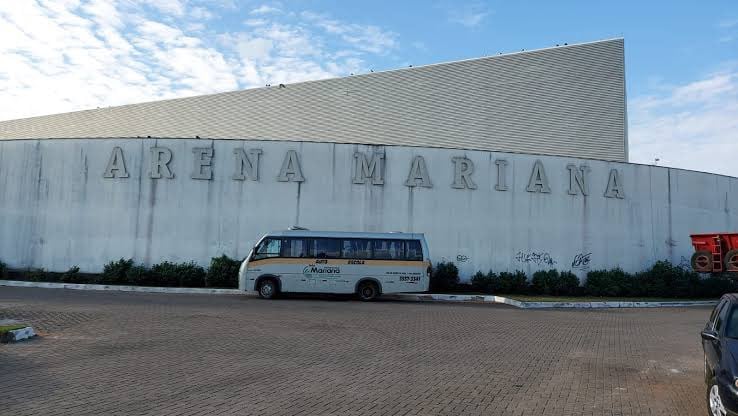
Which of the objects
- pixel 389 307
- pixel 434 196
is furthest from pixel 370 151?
pixel 389 307

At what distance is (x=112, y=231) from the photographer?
24750 millimetres

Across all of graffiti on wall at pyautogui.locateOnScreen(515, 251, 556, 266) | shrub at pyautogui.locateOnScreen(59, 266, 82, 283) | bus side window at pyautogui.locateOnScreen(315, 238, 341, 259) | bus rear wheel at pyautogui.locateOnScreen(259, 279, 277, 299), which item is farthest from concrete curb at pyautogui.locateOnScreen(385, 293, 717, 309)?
shrub at pyautogui.locateOnScreen(59, 266, 82, 283)

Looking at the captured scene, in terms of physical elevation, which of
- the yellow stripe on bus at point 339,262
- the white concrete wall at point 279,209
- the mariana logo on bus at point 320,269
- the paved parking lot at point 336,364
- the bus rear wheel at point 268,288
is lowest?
the paved parking lot at point 336,364

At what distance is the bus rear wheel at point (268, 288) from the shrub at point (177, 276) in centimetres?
495

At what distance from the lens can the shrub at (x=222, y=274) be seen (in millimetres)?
23219

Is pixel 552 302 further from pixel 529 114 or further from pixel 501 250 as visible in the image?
pixel 529 114

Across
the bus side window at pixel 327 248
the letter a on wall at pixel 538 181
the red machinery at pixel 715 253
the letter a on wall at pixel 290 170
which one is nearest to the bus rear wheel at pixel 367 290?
the bus side window at pixel 327 248

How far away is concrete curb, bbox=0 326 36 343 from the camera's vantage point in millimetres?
9953

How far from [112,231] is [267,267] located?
9.06 m

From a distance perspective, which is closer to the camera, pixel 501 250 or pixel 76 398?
pixel 76 398

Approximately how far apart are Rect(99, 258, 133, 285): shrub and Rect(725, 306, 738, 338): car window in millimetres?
22085

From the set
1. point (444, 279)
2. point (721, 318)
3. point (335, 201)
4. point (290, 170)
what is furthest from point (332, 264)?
point (721, 318)

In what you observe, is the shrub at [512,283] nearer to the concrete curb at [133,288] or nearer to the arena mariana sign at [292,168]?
the arena mariana sign at [292,168]

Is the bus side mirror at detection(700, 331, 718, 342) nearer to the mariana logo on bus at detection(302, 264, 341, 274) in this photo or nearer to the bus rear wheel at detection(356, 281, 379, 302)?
the bus rear wheel at detection(356, 281, 379, 302)
